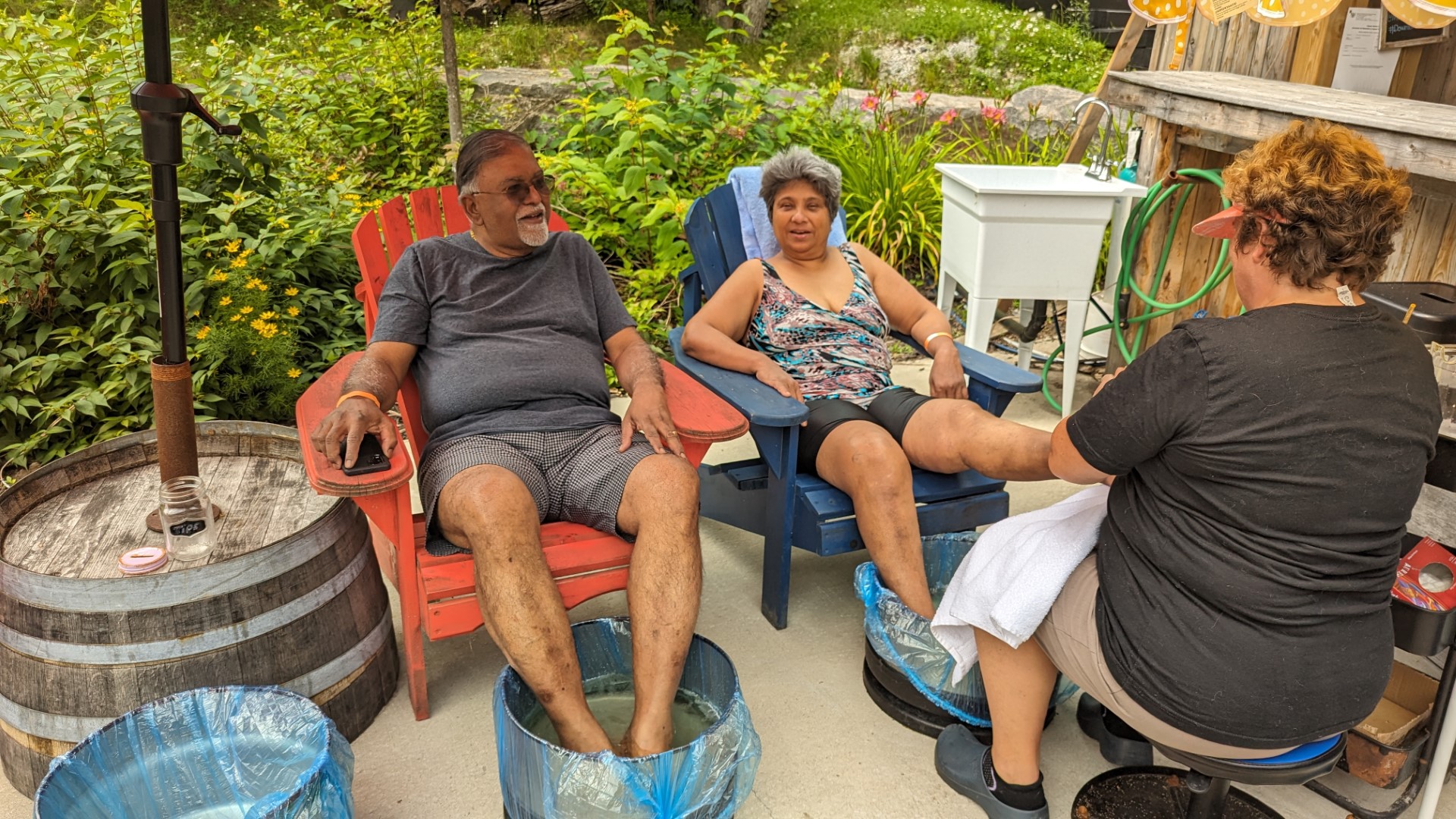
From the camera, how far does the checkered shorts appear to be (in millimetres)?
2008

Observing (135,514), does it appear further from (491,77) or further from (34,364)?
(491,77)

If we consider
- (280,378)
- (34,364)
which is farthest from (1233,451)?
(34,364)

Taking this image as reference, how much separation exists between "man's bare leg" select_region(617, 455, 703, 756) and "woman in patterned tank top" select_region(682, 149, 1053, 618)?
16.6 inches

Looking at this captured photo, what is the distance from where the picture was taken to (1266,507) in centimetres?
137

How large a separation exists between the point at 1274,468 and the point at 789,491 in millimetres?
1107

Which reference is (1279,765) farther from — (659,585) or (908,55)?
(908,55)

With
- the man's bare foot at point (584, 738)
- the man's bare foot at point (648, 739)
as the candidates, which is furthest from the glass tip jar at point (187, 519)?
the man's bare foot at point (648, 739)

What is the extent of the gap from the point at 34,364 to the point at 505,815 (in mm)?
2160

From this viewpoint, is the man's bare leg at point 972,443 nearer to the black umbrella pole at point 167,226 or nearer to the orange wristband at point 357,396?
the orange wristband at point 357,396

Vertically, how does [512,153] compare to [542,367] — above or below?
above

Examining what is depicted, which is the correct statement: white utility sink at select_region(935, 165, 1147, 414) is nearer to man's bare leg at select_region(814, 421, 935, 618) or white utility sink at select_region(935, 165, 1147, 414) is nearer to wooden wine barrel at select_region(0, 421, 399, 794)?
man's bare leg at select_region(814, 421, 935, 618)

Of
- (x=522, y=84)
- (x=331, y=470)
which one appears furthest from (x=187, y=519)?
(x=522, y=84)

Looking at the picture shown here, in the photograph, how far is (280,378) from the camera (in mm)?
3100

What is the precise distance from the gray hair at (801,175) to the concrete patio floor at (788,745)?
1053mm
